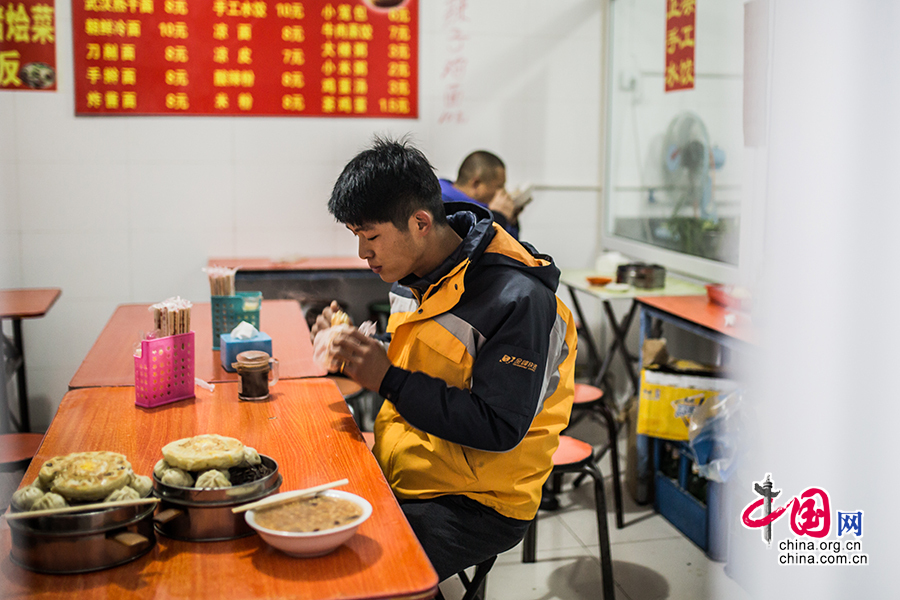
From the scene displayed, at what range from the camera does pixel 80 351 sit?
4453 millimetres

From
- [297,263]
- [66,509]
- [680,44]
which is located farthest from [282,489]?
[680,44]

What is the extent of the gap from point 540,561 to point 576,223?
2.58 meters

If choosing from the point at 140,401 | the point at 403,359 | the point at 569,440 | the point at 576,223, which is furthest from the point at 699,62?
the point at 140,401

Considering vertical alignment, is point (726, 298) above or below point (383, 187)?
below

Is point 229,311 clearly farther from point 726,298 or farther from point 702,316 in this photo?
point 726,298

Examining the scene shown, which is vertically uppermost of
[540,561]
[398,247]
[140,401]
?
[398,247]

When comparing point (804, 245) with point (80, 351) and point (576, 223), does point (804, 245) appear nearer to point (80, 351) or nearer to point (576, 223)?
point (576, 223)

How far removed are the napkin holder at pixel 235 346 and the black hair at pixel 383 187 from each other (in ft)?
2.25

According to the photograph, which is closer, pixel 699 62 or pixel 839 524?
pixel 839 524

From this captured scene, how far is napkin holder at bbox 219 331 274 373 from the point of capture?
2238 millimetres

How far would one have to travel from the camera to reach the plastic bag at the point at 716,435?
2.85 meters

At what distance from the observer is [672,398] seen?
3059mm

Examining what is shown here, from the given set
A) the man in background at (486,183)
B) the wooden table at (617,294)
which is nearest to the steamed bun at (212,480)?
the wooden table at (617,294)

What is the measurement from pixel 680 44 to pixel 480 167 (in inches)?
47.5
